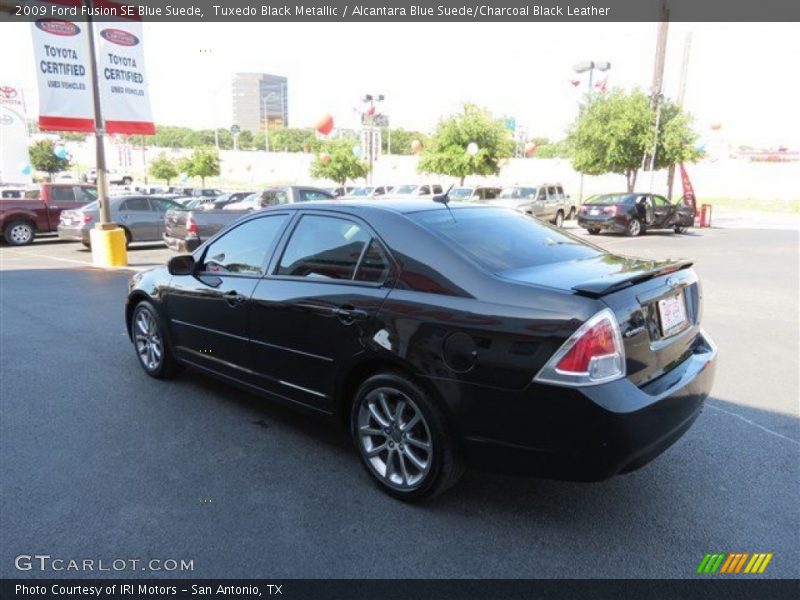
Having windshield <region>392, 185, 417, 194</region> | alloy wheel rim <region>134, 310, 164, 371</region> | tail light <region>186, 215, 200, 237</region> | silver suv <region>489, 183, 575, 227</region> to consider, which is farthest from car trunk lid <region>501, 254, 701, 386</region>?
windshield <region>392, 185, 417, 194</region>

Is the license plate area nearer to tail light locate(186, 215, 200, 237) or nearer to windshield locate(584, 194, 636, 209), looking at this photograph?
tail light locate(186, 215, 200, 237)

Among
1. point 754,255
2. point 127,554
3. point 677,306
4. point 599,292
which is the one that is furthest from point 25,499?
point 754,255

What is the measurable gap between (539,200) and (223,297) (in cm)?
2162

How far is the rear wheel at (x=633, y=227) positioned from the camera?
2106 cm

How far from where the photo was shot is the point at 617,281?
291 centimetres

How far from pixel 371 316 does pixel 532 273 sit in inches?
35.4

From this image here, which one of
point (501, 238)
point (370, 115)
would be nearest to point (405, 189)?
point (370, 115)

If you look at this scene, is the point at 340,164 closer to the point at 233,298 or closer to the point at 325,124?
the point at 325,124

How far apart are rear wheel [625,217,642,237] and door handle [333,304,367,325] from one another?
19.7m

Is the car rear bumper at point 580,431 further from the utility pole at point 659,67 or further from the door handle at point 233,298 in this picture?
the utility pole at point 659,67

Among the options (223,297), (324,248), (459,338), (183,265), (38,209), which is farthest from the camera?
(38,209)

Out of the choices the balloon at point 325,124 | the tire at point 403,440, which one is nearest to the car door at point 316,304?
the tire at point 403,440

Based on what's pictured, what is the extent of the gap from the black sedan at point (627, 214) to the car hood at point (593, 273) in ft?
60.4

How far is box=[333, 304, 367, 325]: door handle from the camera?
3.27m
